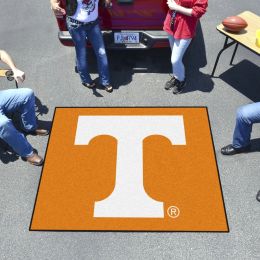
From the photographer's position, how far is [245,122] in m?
3.76

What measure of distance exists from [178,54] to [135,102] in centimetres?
91

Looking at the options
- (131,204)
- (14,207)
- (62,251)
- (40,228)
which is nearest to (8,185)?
(14,207)

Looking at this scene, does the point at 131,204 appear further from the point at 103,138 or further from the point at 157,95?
the point at 157,95

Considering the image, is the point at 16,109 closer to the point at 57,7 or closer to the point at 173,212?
the point at 57,7

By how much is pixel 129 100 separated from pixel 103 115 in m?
0.46

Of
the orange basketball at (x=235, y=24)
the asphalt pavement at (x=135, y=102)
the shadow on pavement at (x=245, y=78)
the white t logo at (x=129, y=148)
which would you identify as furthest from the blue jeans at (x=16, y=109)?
the shadow on pavement at (x=245, y=78)

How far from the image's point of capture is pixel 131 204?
371cm

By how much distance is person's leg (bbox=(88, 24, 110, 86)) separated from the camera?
431 centimetres

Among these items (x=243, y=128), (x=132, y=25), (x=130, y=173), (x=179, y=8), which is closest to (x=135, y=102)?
(x=132, y=25)

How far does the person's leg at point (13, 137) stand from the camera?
3.66m

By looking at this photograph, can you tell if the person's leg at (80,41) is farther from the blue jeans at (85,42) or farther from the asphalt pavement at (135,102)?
the asphalt pavement at (135,102)

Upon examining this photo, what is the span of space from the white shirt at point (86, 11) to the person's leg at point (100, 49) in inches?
6.5

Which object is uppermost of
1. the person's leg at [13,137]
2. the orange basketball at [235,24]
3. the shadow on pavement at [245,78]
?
the orange basketball at [235,24]

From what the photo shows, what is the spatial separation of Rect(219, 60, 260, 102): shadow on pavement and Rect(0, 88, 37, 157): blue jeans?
9.26ft
